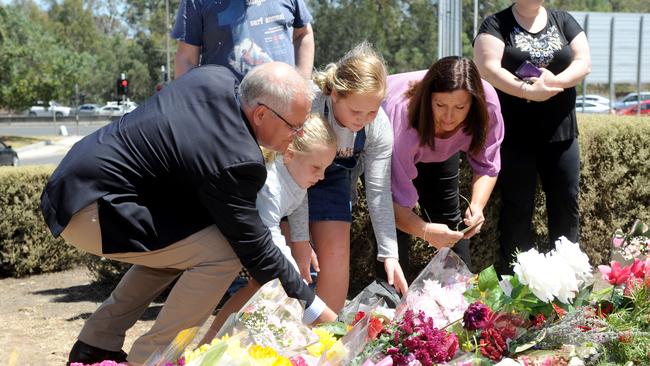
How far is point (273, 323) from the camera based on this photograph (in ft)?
6.89

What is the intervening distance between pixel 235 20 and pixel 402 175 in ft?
3.47

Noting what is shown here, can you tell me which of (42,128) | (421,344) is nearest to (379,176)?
(421,344)

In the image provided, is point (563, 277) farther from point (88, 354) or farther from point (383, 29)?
point (383, 29)

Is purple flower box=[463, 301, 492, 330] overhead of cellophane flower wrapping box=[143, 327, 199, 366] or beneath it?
beneath

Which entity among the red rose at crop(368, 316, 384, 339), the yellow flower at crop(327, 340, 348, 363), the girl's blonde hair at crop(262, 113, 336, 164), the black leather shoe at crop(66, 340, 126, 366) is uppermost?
the girl's blonde hair at crop(262, 113, 336, 164)

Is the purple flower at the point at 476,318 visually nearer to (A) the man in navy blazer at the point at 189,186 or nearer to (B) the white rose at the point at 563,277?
(B) the white rose at the point at 563,277

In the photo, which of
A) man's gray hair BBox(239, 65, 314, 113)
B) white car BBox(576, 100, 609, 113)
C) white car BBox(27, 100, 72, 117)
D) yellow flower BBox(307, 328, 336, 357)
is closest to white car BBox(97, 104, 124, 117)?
white car BBox(27, 100, 72, 117)

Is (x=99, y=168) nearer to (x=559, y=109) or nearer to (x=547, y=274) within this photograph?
(x=547, y=274)

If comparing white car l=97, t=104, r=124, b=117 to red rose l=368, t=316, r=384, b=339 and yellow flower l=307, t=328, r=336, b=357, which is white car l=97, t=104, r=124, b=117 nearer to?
red rose l=368, t=316, r=384, b=339

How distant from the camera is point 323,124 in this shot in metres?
3.25

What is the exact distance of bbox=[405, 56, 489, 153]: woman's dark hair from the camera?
11.7ft

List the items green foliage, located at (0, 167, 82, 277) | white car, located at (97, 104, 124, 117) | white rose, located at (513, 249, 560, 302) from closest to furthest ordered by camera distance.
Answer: white rose, located at (513, 249, 560, 302), green foliage, located at (0, 167, 82, 277), white car, located at (97, 104, 124, 117)

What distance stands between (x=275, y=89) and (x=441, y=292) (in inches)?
34.3

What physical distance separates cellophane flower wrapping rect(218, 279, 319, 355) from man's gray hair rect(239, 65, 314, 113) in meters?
0.70
